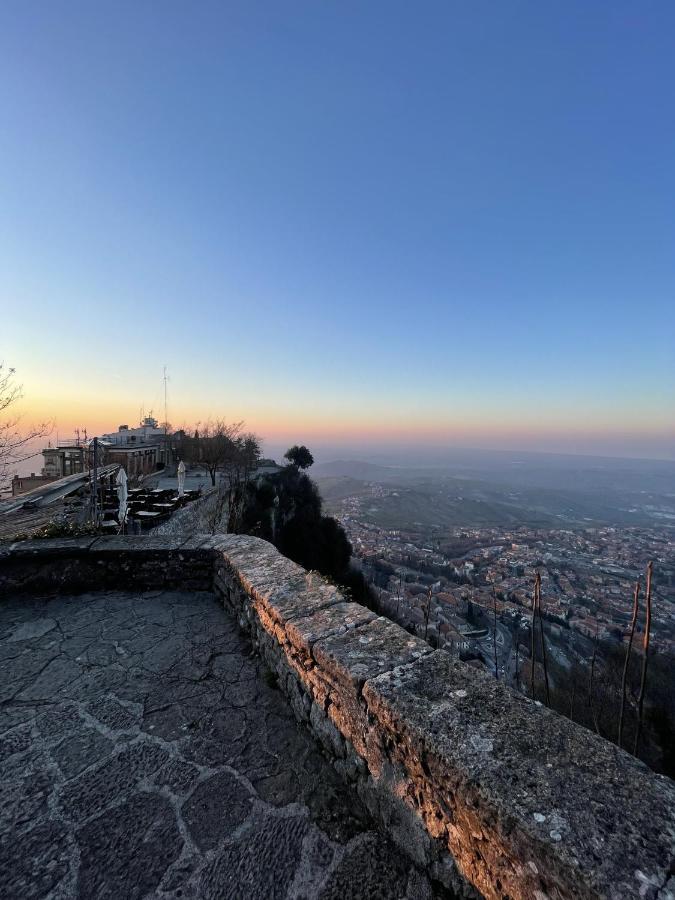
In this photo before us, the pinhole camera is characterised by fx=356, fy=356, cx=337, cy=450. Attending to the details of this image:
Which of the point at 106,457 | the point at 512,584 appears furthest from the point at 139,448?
the point at 512,584

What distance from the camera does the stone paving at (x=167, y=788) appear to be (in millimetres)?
1377

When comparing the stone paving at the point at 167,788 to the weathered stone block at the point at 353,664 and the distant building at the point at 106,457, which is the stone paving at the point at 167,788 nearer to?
the weathered stone block at the point at 353,664

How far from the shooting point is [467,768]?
121cm

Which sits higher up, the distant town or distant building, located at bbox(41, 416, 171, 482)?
distant building, located at bbox(41, 416, 171, 482)

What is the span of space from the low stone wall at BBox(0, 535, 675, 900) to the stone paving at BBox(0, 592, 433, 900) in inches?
6.9

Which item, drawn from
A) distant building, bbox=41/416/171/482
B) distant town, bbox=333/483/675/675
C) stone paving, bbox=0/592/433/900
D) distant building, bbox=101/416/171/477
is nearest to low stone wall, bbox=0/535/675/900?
stone paving, bbox=0/592/433/900

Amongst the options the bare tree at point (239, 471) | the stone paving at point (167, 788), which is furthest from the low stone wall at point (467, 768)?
the bare tree at point (239, 471)

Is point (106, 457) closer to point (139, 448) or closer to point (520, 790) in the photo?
point (139, 448)

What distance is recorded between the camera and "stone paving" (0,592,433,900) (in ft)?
4.52

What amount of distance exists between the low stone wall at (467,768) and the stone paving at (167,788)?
0.57 ft

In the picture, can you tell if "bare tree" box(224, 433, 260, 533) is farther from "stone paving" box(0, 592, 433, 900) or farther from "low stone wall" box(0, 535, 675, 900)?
"low stone wall" box(0, 535, 675, 900)

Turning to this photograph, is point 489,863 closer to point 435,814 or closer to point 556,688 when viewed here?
point 435,814

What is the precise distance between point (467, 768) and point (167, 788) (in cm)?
148

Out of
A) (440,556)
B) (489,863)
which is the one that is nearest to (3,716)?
(489,863)
